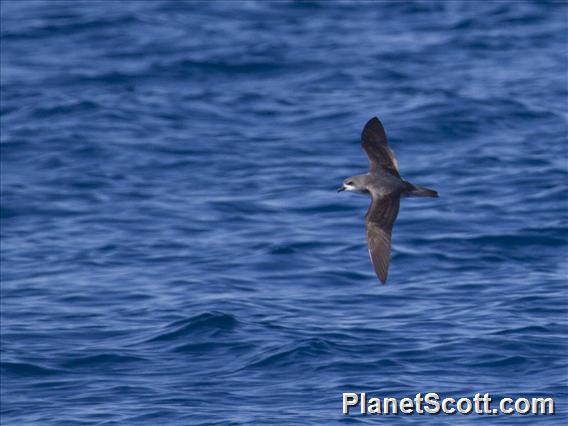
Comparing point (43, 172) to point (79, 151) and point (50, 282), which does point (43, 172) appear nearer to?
point (79, 151)

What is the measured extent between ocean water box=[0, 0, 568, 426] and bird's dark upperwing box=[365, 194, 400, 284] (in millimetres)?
1349

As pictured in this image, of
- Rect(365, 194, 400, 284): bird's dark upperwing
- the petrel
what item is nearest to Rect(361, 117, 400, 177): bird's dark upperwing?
the petrel

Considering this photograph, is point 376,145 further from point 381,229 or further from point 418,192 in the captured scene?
point 381,229

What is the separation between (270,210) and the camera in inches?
675

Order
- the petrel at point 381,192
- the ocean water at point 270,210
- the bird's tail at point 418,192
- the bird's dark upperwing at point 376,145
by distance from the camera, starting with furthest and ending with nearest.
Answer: the ocean water at point 270,210 < the bird's dark upperwing at point 376,145 < the bird's tail at point 418,192 < the petrel at point 381,192

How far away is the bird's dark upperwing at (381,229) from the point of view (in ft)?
37.6

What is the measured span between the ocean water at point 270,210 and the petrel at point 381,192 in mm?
1420

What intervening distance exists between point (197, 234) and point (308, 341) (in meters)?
3.51

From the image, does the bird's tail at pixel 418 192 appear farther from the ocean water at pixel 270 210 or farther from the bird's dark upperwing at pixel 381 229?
the ocean water at pixel 270 210

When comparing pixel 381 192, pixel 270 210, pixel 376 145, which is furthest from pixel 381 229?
pixel 270 210

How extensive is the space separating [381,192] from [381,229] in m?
0.46

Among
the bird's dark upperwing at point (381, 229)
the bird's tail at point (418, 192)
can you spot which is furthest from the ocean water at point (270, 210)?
the bird's tail at point (418, 192)

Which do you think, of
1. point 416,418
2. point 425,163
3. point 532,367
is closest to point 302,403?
point 416,418

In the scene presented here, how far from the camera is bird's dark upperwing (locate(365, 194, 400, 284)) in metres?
11.5
